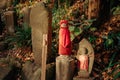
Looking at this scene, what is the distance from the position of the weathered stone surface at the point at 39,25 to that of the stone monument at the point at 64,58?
1.72 feet

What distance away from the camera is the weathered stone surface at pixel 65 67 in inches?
227

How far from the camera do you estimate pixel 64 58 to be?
5797 millimetres

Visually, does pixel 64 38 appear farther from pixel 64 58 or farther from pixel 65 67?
pixel 65 67

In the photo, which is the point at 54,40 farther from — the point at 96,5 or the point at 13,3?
the point at 13,3

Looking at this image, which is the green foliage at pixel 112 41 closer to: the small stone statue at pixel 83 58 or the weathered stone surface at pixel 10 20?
the small stone statue at pixel 83 58

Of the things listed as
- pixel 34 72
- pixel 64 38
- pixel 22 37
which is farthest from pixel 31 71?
pixel 22 37

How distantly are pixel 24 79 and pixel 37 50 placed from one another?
725 millimetres

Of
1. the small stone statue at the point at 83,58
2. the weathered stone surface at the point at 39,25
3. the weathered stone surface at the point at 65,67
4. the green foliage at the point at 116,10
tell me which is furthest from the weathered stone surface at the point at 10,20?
the small stone statue at the point at 83,58

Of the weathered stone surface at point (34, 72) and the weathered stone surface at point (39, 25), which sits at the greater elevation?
the weathered stone surface at point (39, 25)

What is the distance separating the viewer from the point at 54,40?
7.57 metres

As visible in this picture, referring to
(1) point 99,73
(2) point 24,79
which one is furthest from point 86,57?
(2) point 24,79

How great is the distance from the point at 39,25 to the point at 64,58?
3.35 feet

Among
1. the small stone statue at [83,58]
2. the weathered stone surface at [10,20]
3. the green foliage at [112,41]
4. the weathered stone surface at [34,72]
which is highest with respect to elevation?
the weathered stone surface at [10,20]

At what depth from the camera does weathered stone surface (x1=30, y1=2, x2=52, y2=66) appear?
20.2ft
